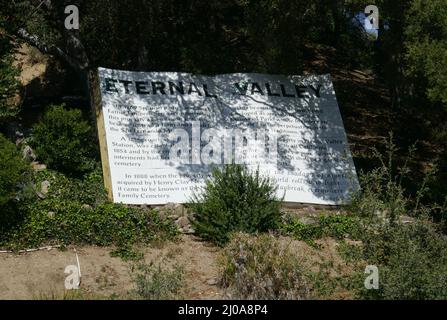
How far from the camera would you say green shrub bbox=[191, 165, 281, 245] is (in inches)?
454

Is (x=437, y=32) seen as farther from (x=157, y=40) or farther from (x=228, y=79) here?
(x=157, y=40)

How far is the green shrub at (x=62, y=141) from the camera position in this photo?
1300 centimetres

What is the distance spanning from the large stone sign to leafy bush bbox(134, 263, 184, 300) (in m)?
2.62

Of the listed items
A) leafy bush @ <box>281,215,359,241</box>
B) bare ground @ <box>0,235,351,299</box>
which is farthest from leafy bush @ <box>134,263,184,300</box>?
leafy bush @ <box>281,215,359,241</box>

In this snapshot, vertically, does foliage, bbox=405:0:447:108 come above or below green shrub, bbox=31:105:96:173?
above

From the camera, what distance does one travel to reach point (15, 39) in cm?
1522

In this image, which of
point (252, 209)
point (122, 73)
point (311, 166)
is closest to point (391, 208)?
point (252, 209)

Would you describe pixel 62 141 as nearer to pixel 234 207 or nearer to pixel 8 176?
pixel 8 176

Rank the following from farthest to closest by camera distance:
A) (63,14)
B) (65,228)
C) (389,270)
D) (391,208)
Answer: (63,14)
(65,228)
(391,208)
(389,270)

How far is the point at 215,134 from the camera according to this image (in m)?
13.5

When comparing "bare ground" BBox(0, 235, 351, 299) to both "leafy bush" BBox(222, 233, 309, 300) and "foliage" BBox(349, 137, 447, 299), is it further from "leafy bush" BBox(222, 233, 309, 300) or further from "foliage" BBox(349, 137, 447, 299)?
"foliage" BBox(349, 137, 447, 299)

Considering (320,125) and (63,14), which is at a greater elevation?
(63,14)

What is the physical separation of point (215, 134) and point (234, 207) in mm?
2369

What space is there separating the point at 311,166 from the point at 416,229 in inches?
159
